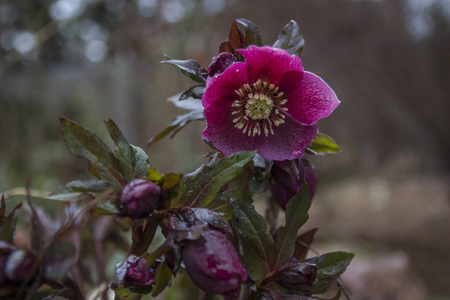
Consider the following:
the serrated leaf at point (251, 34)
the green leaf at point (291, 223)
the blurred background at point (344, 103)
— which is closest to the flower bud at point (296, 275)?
the green leaf at point (291, 223)

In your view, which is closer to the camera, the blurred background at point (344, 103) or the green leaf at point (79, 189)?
the green leaf at point (79, 189)

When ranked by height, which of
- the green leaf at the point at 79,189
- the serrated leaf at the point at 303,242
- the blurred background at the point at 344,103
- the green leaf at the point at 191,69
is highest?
the green leaf at the point at 191,69

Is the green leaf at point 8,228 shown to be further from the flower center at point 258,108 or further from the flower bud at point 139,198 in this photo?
the flower center at point 258,108

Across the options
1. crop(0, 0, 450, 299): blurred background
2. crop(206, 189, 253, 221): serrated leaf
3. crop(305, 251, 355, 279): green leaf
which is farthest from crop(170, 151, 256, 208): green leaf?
crop(0, 0, 450, 299): blurred background

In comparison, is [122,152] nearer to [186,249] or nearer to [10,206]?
[186,249]

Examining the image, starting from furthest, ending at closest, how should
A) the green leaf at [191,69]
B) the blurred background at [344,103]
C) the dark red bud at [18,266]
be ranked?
the blurred background at [344,103]
the green leaf at [191,69]
the dark red bud at [18,266]

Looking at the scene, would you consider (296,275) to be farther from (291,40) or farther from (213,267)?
(291,40)

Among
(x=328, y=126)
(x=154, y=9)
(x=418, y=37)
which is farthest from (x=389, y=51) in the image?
(x=154, y=9)
